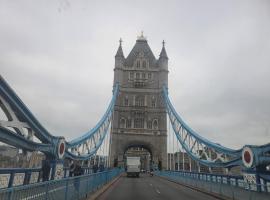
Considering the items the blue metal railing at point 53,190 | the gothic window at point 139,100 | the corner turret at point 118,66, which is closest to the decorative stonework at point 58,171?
the blue metal railing at point 53,190

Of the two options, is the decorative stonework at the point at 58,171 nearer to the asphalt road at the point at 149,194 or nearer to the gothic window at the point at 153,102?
the asphalt road at the point at 149,194

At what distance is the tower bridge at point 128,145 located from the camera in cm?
1053

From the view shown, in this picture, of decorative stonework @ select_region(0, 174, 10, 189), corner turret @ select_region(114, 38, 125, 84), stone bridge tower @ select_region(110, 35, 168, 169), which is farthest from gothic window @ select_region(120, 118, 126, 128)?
decorative stonework @ select_region(0, 174, 10, 189)

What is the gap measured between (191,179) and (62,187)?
15.8 metres

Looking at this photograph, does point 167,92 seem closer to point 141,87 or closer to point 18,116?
point 141,87

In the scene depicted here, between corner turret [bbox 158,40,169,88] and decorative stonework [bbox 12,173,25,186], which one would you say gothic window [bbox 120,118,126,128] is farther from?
decorative stonework [bbox 12,173,25,186]

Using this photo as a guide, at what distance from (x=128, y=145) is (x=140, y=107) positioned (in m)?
8.35

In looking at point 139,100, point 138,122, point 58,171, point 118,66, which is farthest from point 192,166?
point 58,171

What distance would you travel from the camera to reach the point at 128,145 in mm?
54125

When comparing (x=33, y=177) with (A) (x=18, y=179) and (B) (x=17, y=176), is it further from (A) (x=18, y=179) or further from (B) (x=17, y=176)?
(B) (x=17, y=176)

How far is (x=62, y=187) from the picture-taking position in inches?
331

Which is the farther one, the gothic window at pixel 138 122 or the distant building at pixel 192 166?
the gothic window at pixel 138 122

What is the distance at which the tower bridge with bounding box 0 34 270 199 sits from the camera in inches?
415

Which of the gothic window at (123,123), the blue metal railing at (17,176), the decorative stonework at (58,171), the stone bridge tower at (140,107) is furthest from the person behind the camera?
the gothic window at (123,123)
